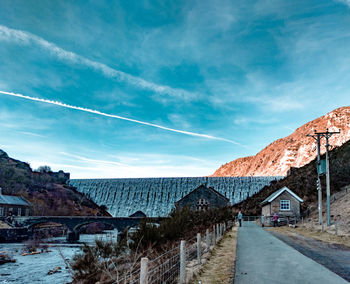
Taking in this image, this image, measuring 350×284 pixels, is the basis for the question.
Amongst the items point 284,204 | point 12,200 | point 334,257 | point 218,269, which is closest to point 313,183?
point 284,204

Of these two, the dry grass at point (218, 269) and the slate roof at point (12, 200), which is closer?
the dry grass at point (218, 269)

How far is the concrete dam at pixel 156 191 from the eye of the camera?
70375mm

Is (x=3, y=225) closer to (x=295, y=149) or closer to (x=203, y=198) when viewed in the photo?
(x=203, y=198)

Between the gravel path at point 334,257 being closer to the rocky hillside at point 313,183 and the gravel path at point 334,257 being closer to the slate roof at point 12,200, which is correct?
the rocky hillside at point 313,183

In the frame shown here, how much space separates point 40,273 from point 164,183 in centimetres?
5209

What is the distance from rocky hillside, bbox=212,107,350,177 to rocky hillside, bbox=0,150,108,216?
197ft

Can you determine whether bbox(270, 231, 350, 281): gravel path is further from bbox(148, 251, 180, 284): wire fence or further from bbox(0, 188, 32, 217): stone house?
bbox(0, 188, 32, 217): stone house

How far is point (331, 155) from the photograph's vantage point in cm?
5441

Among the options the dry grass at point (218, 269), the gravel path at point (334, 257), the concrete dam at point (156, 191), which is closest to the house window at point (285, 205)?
the gravel path at point (334, 257)

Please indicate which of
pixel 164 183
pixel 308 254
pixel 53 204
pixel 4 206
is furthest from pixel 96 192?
pixel 308 254

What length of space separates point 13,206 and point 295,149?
91.4 metres

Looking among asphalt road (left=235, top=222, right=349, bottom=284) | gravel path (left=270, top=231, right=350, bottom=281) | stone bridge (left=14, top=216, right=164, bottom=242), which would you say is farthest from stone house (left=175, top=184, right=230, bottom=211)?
asphalt road (left=235, top=222, right=349, bottom=284)

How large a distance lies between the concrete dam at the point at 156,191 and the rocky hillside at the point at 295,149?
98.8 ft

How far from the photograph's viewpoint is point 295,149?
377 feet
